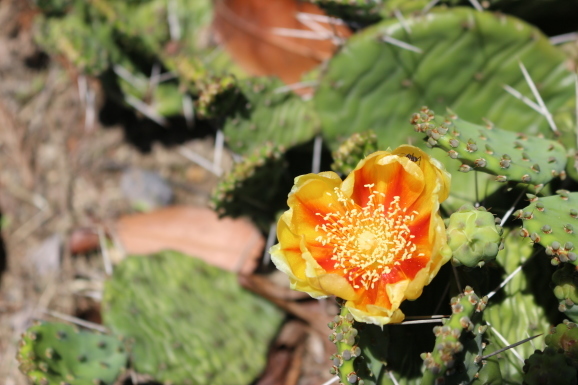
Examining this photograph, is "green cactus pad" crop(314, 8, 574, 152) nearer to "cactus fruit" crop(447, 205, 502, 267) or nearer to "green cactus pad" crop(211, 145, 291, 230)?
"green cactus pad" crop(211, 145, 291, 230)

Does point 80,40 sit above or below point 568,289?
above

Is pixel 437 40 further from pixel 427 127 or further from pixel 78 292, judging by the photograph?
pixel 78 292

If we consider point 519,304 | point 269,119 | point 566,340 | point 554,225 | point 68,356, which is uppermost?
point 554,225

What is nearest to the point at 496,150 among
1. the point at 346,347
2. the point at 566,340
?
the point at 566,340

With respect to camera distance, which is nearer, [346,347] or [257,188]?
[346,347]

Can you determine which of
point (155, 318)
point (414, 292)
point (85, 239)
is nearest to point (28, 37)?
point (85, 239)

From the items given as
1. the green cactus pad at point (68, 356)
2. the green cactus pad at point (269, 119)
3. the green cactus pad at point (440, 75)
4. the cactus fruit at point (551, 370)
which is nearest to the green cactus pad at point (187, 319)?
the green cactus pad at point (68, 356)

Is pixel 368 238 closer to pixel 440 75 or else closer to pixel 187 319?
pixel 440 75

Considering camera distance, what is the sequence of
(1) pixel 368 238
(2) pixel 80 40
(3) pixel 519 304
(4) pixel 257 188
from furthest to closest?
1. (2) pixel 80 40
2. (4) pixel 257 188
3. (3) pixel 519 304
4. (1) pixel 368 238
